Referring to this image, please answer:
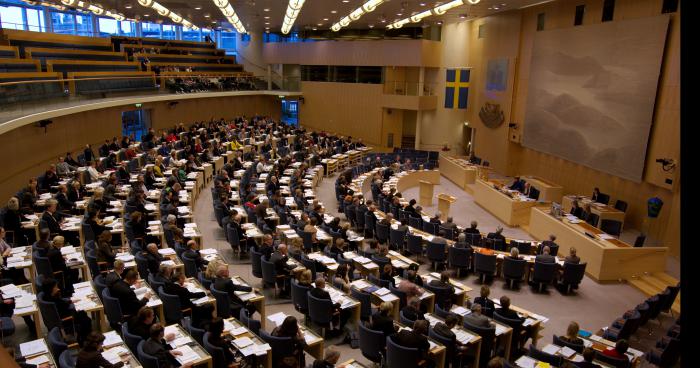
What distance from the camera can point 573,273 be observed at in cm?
1122

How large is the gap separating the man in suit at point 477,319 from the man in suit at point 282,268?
11.7 feet

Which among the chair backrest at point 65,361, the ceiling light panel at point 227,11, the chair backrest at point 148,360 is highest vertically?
the ceiling light panel at point 227,11

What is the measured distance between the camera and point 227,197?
14.2 metres

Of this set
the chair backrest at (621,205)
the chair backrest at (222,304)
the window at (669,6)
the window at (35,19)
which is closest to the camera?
the chair backrest at (222,304)

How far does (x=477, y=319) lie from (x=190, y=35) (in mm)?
34589

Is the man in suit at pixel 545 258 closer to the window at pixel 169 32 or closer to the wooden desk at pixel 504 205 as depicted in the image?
the wooden desk at pixel 504 205

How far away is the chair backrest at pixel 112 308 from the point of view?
7113 mm

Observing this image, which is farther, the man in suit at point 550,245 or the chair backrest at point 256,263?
the man in suit at point 550,245

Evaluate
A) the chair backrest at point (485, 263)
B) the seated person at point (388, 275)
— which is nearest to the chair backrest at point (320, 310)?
the seated person at point (388, 275)

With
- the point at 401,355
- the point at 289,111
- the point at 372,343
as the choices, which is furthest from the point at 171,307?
the point at 289,111

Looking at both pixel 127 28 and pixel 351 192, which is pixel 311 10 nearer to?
pixel 351 192

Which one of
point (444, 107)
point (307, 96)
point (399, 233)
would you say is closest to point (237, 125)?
point (307, 96)

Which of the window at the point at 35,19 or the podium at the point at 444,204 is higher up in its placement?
the window at the point at 35,19

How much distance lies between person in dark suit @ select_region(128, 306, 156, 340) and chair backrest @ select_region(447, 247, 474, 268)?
730cm
